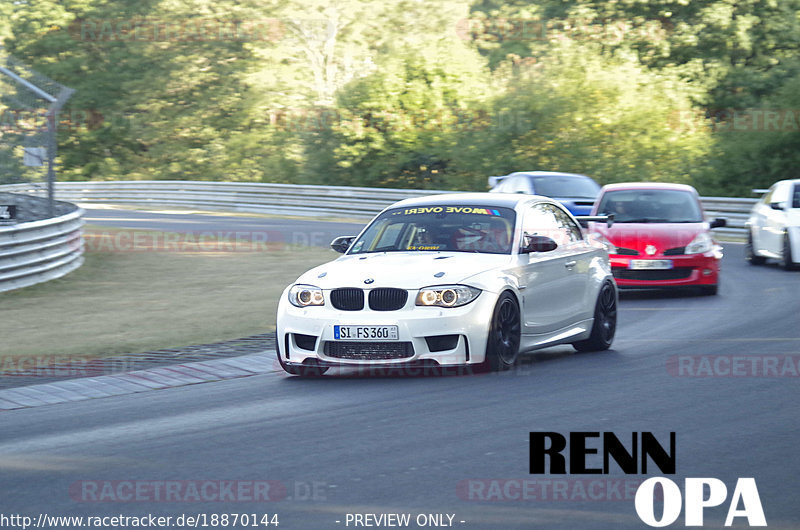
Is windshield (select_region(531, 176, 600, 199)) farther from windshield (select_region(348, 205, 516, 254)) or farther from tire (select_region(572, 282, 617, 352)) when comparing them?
windshield (select_region(348, 205, 516, 254))

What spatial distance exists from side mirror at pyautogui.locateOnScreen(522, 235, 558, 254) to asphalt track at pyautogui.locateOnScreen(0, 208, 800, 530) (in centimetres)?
100

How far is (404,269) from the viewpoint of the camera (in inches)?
393

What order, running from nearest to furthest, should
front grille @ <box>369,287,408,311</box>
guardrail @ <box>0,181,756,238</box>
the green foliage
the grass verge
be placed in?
front grille @ <box>369,287,408,311</box> → the grass verge → guardrail @ <box>0,181,756,238</box> → the green foliage

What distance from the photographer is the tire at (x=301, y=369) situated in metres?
10.1

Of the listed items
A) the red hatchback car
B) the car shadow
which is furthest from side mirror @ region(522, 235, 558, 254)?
the red hatchback car

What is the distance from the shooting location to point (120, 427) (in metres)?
8.07

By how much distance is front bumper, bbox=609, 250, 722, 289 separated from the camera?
1648cm

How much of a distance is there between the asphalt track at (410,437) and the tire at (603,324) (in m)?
0.23

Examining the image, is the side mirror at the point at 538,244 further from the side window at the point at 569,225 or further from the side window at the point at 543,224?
the side window at the point at 569,225

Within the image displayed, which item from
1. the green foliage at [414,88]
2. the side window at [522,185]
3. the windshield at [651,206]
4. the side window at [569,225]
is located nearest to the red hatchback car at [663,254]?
the windshield at [651,206]

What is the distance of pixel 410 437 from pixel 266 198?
32600 millimetres

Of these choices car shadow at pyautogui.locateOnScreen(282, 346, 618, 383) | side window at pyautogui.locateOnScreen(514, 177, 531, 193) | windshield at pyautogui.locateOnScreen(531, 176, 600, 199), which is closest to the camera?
car shadow at pyautogui.locateOnScreen(282, 346, 618, 383)

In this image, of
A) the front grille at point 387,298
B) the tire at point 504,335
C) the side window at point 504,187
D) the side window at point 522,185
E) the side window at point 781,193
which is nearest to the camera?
the front grille at point 387,298

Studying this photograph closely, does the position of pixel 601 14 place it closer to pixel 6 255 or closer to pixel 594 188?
pixel 594 188
